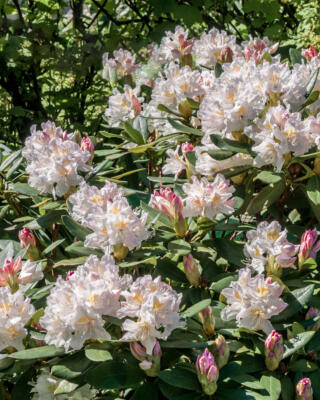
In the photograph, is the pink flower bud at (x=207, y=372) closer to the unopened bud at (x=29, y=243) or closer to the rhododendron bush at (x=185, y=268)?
the rhododendron bush at (x=185, y=268)

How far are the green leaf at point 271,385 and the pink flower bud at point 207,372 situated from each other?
0.12 m

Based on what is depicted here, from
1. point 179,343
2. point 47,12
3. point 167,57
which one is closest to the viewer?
point 179,343

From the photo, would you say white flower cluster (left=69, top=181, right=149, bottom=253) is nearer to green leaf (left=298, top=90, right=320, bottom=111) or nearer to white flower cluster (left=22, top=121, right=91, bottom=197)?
white flower cluster (left=22, top=121, right=91, bottom=197)

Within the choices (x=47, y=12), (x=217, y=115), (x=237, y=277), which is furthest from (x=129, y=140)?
(x=47, y=12)

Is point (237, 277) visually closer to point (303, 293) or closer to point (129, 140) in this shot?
point (303, 293)

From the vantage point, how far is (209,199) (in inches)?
65.6

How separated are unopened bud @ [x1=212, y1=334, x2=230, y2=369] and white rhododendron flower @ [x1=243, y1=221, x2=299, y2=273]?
0.66ft

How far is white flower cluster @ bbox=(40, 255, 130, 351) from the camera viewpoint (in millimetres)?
1370

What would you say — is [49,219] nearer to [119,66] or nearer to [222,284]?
[222,284]

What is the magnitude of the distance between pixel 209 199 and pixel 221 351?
1.29 feet

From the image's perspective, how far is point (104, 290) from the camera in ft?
4.50

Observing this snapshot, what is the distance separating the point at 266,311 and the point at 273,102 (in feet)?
2.23

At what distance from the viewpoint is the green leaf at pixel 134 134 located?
2240 millimetres

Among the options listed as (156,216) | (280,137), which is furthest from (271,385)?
(280,137)
